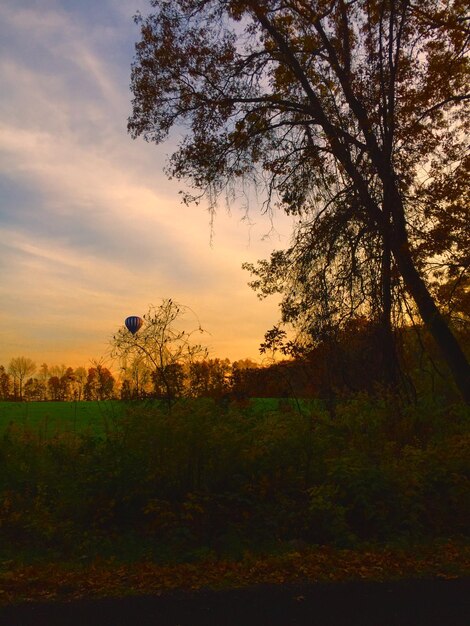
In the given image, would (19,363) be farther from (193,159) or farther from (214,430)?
(214,430)

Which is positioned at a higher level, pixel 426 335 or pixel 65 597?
pixel 426 335

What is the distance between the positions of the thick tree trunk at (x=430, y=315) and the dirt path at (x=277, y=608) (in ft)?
31.2

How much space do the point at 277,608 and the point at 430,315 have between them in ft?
35.2

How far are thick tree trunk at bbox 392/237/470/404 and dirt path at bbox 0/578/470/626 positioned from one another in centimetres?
952

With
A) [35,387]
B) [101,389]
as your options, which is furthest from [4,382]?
[101,389]

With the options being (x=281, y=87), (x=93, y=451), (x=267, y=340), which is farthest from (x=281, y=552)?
(x=281, y=87)

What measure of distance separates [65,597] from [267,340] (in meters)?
10.2

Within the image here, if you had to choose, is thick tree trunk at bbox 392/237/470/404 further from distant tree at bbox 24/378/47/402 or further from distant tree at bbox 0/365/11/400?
distant tree at bbox 0/365/11/400

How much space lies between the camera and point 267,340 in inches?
598

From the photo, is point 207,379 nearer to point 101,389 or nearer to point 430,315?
point 101,389

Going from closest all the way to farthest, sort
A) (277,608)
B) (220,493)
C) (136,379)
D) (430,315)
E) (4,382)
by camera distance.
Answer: (277,608)
(220,493)
(136,379)
(430,315)
(4,382)

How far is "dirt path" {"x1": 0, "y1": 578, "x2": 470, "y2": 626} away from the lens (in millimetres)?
4938

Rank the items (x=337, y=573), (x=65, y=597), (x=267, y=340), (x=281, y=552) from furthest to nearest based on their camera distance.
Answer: (x=267, y=340) < (x=281, y=552) < (x=337, y=573) < (x=65, y=597)

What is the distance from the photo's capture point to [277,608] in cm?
522
